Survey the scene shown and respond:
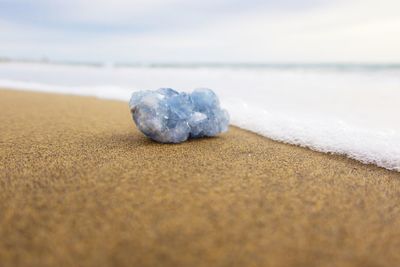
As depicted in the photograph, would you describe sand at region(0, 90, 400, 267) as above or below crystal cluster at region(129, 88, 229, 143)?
below

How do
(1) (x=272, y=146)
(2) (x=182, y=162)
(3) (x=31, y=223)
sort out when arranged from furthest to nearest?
1. (1) (x=272, y=146)
2. (2) (x=182, y=162)
3. (3) (x=31, y=223)

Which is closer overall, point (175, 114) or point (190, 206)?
point (190, 206)

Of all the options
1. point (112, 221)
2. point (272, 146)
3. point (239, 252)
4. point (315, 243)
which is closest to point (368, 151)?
point (272, 146)

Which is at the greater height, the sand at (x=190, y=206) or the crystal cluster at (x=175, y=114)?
the crystal cluster at (x=175, y=114)

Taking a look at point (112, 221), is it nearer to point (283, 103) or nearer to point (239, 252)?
point (239, 252)

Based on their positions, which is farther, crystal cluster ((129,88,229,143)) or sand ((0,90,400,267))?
crystal cluster ((129,88,229,143))
